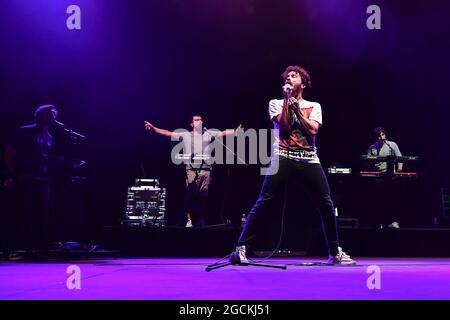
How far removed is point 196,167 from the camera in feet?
38.1

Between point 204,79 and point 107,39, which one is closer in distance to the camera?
point 107,39

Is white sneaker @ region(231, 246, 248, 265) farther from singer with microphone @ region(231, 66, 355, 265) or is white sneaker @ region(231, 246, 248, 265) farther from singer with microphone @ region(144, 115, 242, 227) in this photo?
singer with microphone @ region(144, 115, 242, 227)

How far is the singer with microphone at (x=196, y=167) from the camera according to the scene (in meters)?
11.5

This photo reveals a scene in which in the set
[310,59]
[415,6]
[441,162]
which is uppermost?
[415,6]

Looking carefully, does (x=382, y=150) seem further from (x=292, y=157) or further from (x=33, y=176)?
(x=33, y=176)

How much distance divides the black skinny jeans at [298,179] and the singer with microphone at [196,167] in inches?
209

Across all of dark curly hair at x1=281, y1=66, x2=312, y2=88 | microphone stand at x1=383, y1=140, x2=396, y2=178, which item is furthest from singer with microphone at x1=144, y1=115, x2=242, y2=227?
dark curly hair at x1=281, y1=66, x2=312, y2=88

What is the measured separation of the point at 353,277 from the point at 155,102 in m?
8.33

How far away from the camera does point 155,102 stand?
12688mm

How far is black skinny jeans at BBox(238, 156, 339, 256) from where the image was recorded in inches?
235

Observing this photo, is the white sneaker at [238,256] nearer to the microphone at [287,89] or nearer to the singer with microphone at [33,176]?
the microphone at [287,89]

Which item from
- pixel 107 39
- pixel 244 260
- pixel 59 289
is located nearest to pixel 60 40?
pixel 107 39

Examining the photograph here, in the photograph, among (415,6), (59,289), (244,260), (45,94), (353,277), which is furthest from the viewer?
(45,94)

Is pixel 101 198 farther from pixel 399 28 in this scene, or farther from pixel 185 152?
pixel 399 28
